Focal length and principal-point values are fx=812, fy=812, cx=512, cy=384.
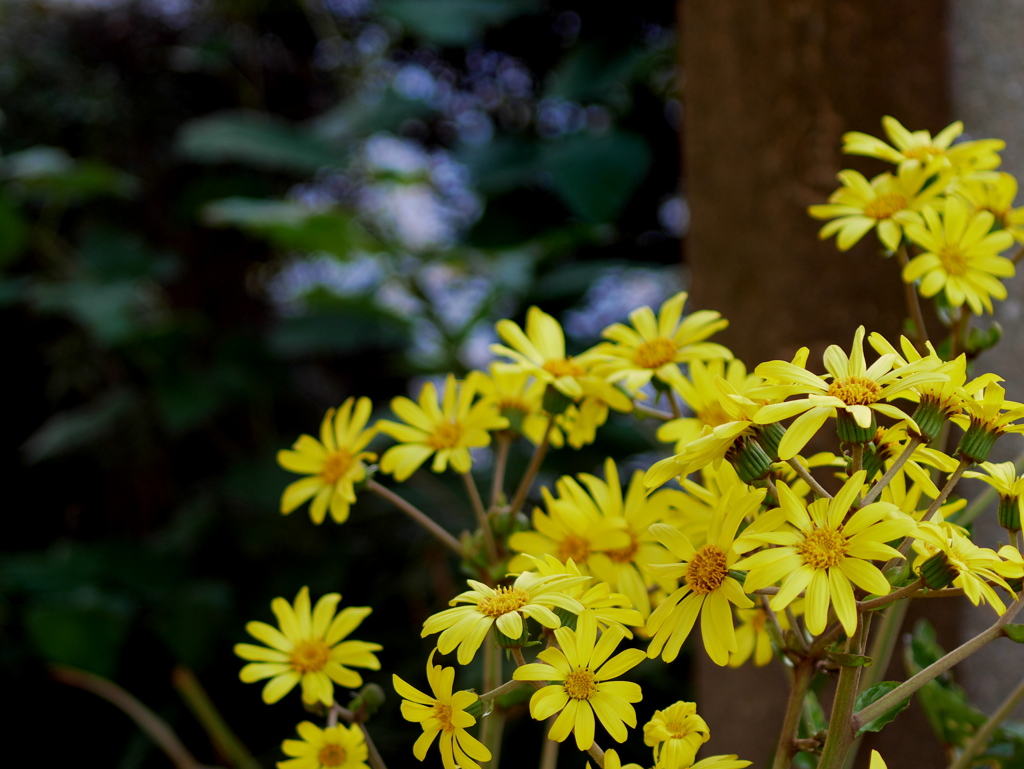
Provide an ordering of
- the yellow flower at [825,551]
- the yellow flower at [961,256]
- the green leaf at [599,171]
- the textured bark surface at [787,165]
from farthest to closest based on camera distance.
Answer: the green leaf at [599,171], the textured bark surface at [787,165], the yellow flower at [961,256], the yellow flower at [825,551]

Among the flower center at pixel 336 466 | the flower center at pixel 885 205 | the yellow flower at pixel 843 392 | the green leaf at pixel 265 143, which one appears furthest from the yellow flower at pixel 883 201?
the green leaf at pixel 265 143

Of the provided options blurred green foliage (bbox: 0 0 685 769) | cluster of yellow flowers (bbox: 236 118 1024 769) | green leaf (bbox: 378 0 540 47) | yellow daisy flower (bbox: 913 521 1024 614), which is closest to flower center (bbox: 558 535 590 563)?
cluster of yellow flowers (bbox: 236 118 1024 769)

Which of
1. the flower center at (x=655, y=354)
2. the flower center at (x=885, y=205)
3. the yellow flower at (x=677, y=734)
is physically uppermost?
the flower center at (x=885, y=205)

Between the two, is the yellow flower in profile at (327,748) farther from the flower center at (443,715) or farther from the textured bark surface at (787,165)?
the textured bark surface at (787,165)

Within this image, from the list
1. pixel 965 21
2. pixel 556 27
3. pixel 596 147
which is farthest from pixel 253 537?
pixel 965 21

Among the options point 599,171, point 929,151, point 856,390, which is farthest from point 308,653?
point 599,171

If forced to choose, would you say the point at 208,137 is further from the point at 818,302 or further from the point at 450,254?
the point at 818,302
